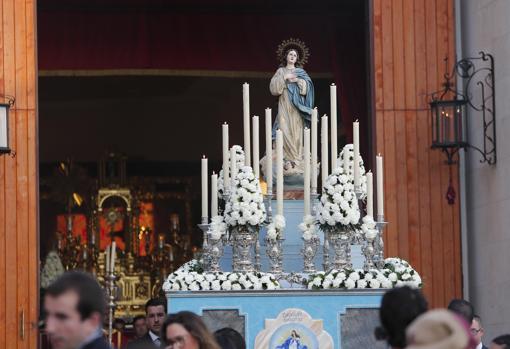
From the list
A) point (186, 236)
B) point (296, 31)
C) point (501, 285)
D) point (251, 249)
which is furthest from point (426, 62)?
point (186, 236)

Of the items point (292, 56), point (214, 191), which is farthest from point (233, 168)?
point (292, 56)

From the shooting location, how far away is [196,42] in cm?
1858

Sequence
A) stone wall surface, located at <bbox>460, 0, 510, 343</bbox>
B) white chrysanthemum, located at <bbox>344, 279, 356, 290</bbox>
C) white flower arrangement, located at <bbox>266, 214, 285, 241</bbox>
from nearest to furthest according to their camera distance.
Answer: white chrysanthemum, located at <bbox>344, 279, 356, 290</bbox>
white flower arrangement, located at <bbox>266, 214, 285, 241</bbox>
stone wall surface, located at <bbox>460, 0, 510, 343</bbox>

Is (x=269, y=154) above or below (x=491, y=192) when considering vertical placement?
above

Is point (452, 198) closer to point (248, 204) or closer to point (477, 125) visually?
point (477, 125)

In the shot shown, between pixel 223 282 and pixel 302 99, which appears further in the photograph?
pixel 302 99

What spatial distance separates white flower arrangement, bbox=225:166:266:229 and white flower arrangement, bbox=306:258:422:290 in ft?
2.03

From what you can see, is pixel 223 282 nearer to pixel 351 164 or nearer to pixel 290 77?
pixel 351 164

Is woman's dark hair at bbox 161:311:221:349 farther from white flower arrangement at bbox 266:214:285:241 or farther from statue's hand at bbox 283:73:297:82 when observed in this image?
statue's hand at bbox 283:73:297:82

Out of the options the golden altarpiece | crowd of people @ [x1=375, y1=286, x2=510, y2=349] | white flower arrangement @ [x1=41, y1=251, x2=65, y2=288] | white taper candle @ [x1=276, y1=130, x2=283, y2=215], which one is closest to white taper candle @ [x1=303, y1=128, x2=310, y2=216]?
white taper candle @ [x1=276, y1=130, x2=283, y2=215]

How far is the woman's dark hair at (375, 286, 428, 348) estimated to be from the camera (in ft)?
16.8

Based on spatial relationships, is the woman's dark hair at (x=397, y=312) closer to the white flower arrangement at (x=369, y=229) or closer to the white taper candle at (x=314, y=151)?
the white flower arrangement at (x=369, y=229)

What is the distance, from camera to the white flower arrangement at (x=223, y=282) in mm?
11445

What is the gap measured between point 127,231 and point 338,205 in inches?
390
